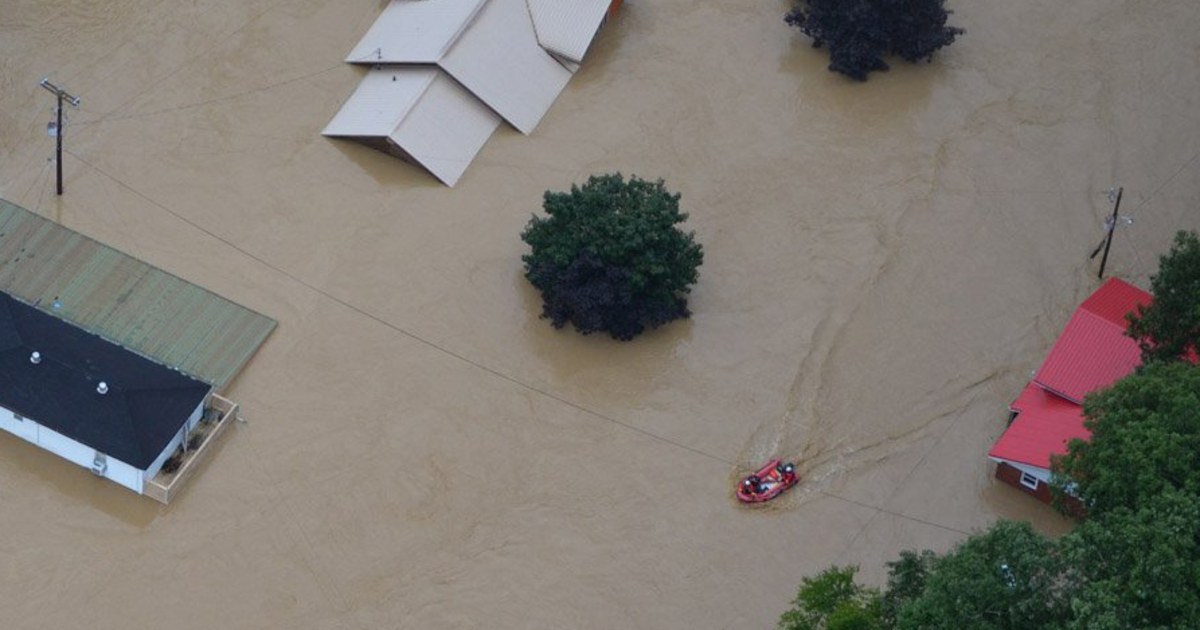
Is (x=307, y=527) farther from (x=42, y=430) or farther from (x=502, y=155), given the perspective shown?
(x=502, y=155)

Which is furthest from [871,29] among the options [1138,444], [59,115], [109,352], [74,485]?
[74,485]

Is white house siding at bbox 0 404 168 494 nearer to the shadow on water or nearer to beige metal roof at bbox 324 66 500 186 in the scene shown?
the shadow on water

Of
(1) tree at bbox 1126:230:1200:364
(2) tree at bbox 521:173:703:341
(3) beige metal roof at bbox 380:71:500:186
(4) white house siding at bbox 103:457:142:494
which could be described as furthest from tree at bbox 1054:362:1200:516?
(4) white house siding at bbox 103:457:142:494

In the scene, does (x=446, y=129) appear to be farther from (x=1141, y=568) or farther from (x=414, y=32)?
(x=1141, y=568)

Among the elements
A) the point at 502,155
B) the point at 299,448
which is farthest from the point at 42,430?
the point at 502,155

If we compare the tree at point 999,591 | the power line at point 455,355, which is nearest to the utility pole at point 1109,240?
the power line at point 455,355

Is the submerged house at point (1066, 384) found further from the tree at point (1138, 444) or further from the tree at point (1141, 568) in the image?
the tree at point (1141, 568)
